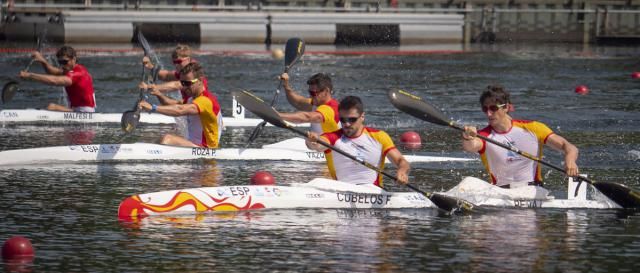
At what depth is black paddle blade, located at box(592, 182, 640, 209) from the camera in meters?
14.9

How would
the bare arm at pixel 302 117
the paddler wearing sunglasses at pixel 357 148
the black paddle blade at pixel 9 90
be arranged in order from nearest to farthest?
the paddler wearing sunglasses at pixel 357 148 → the bare arm at pixel 302 117 → the black paddle blade at pixel 9 90

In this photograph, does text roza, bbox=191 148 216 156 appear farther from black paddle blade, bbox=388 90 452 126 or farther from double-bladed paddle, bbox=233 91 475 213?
black paddle blade, bbox=388 90 452 126

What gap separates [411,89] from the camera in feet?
105

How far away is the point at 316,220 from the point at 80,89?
1050 cm

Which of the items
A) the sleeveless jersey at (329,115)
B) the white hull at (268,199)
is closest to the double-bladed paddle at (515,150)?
the white hull at (268,199)

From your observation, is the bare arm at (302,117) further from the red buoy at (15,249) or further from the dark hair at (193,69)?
the red buoy at (15,249)

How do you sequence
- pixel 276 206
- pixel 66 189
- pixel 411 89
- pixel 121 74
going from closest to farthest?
pixel 276 206
pixel 66 189
pixel 411 89
pixel 121 74

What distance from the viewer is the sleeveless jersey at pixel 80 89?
2295 cm

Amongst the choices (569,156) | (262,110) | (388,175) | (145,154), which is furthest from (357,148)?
(145,154)

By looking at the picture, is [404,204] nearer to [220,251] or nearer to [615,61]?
[220,251]

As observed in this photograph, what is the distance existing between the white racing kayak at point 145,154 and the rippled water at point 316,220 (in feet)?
0.50

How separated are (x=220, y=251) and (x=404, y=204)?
10.0 feet

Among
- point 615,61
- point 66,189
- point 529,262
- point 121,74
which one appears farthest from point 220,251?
point 615,61

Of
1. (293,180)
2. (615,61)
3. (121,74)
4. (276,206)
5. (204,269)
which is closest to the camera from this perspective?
(204,269)
